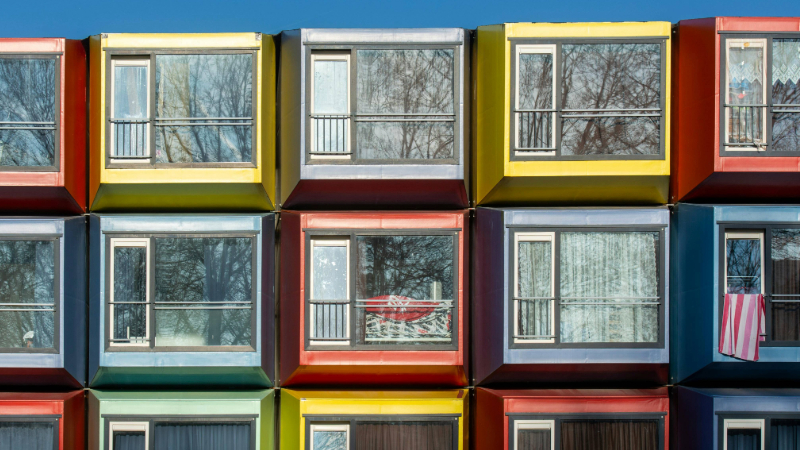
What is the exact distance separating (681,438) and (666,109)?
611 centimetres

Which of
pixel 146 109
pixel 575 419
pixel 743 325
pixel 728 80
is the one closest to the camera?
pixel 743 325

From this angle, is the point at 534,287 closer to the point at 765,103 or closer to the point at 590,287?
the point at 590,287

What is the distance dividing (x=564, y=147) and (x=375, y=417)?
611 cm

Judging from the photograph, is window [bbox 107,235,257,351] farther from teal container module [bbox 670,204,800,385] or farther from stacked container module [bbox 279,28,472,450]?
→ teal container module [bbox 670,204,800,385]

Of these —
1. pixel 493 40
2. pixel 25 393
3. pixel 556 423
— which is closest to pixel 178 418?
pixel 25 393

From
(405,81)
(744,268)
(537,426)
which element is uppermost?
(405,81)

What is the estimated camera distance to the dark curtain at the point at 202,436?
353 inches

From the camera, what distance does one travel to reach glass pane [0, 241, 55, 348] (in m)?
9.01

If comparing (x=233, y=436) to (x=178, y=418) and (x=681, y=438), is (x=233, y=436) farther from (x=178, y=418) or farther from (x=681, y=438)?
(x=681, y=438)

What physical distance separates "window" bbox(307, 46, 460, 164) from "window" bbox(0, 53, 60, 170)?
494 cm

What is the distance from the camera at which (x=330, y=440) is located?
9023 millimetres

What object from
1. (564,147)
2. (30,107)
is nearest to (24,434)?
(30,107)

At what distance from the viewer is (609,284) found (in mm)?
8961

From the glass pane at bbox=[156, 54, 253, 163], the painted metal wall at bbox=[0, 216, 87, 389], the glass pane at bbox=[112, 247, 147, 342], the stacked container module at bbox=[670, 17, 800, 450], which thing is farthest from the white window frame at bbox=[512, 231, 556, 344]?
the painted metal wall at bbox=[0, 216, 87, 389]
